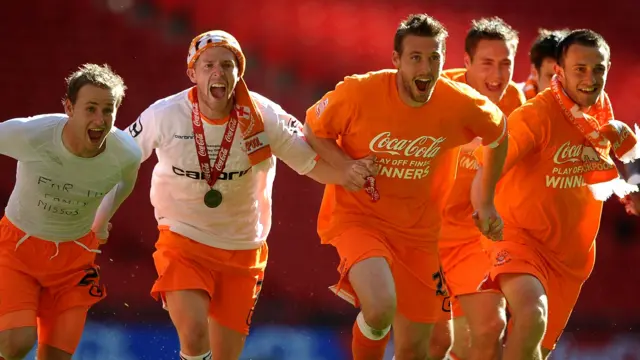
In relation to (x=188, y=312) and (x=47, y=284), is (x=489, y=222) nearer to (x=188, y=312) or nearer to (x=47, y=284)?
(x=188, y=312)

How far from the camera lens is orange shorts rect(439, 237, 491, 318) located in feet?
25.7

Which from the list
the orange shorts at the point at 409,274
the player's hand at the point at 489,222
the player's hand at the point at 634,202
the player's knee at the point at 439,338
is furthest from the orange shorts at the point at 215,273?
the player's hand at the point at 634,202

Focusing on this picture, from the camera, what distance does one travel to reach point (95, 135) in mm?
6680

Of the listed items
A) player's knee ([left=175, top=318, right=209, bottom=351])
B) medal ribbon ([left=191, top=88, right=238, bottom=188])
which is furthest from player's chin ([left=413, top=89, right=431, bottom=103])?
player's knee ([left=175, top=318, right=209, bottom=351])

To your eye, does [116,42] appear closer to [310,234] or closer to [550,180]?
[310,234]

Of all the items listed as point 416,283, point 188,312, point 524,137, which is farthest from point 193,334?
point 524,137

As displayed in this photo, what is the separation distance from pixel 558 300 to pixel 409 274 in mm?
1055

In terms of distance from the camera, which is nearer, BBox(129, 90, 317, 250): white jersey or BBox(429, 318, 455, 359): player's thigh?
BBox(129, 90, 317, 250): white jersey

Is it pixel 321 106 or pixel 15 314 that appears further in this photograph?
pixel 321 106

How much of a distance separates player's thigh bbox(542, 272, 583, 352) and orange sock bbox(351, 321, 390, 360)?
1185mm

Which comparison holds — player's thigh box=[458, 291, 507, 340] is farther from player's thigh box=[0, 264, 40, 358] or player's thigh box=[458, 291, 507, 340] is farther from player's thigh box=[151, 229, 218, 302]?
player's thigh box=[0, 264, 40, 358]

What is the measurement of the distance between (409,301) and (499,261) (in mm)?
620

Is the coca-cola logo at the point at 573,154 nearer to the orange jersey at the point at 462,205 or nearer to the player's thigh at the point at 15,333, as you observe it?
the orange jersey at the point at 462,205

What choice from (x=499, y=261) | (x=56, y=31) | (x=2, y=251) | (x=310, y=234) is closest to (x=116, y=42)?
(x=56, y=31)
